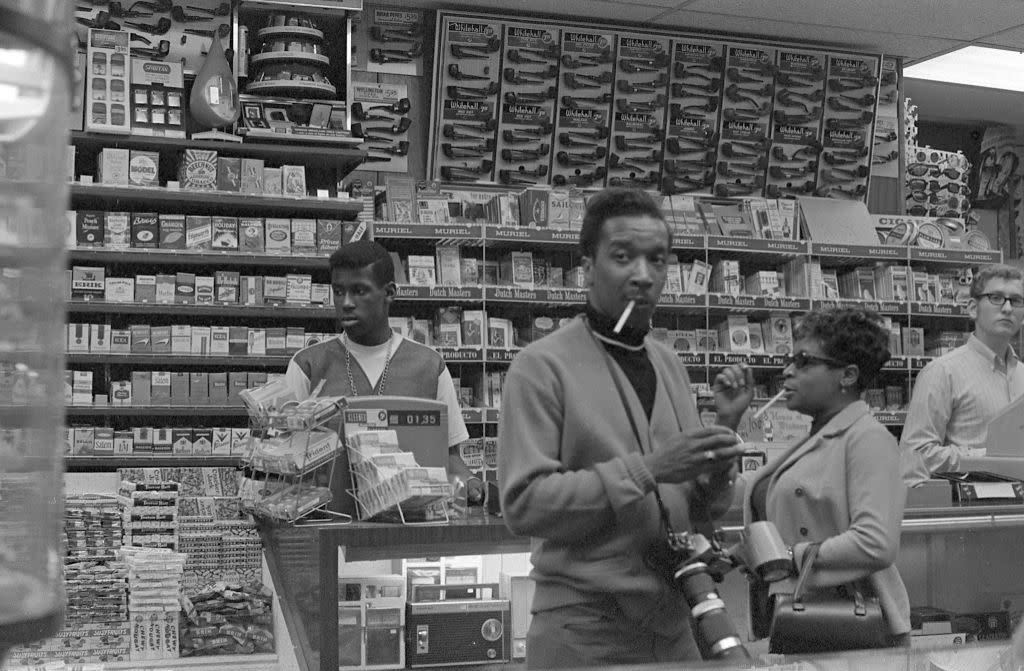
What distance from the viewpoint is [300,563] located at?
3691 millimetres

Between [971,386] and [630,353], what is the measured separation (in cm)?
325

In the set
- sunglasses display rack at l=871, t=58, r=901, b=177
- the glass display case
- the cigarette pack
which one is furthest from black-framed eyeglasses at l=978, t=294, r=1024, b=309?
sunglasses display rack at l=871, t=58, r=901, b=177

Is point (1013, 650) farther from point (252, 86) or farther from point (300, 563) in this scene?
point (252, 86)

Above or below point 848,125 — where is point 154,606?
below

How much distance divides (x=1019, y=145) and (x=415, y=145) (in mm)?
6858

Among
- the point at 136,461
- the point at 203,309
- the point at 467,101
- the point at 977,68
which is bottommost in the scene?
the point at 136,461

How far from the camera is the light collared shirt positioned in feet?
16.2

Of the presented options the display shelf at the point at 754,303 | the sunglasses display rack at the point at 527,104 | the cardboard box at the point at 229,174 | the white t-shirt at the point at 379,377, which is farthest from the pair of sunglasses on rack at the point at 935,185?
the white t-shirt at the point at 379,377

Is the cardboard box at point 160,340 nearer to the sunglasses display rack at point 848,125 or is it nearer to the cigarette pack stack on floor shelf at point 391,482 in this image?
the cigarette pack stack on floor shelf at point 391,482

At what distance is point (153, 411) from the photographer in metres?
6.99

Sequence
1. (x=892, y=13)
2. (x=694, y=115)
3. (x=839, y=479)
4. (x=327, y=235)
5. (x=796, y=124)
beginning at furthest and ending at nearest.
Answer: (x=796, y=124) → (x=694, y=115) → (x=892, y=13) → (x=327, y=235) → (x=839, y=479)

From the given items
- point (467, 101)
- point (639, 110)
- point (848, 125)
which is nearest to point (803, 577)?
point (467, 101)

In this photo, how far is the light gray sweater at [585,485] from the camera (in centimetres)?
192

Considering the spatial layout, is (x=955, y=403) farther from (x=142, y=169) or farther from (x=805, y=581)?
(x=142, y=169)
